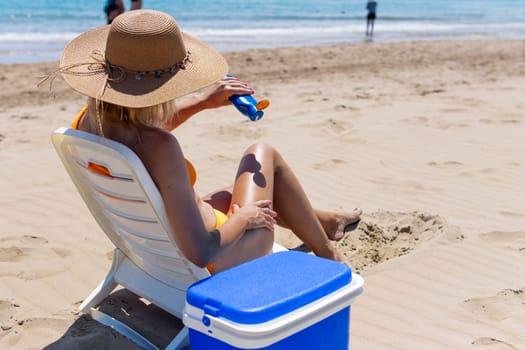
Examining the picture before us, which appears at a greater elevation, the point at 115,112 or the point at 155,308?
the point at 115,112

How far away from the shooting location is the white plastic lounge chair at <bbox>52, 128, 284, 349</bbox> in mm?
2445

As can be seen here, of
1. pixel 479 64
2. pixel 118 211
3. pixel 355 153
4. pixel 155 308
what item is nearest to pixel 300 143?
pixel 355 153

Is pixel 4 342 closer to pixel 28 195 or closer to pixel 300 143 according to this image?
pixel 28 195

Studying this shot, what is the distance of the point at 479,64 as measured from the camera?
10.8 meters

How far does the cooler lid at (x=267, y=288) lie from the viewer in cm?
197

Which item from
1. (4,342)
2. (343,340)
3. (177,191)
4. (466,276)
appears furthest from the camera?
(466,276)

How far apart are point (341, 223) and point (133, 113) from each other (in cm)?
180

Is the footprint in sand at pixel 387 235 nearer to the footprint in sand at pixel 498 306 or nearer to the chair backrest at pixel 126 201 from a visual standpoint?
the footprint in sand at pixel 498 306

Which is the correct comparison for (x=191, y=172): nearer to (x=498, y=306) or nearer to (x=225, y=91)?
(x=225, y=91)

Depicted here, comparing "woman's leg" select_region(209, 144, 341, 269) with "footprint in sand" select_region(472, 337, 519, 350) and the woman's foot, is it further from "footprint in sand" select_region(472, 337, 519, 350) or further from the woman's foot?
"footprint in sand" select_region(472, 337, 519, 350)

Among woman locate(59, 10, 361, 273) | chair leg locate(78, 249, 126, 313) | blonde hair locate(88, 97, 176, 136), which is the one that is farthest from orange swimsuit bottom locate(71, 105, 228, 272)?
chair leg locate(78, 249, 126, 313)

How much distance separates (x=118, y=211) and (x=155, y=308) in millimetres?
698

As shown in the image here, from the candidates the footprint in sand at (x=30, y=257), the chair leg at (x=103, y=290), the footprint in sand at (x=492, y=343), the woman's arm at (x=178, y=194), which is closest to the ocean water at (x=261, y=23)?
the footprint in sand at (x=30, y=257)

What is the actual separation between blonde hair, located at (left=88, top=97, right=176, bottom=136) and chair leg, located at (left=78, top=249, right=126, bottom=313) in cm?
81
